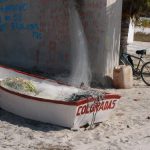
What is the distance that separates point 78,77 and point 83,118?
4.28 meters

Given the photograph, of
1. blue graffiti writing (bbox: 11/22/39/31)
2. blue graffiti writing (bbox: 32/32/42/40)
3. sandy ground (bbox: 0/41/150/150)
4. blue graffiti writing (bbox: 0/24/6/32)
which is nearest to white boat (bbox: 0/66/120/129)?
sandy ground (bbox: 0/41/150/150)

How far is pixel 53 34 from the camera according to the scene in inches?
534

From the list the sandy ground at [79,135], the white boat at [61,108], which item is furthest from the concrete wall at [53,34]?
the white boat at [61,108]

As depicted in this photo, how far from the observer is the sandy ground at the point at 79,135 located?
25.4 feet

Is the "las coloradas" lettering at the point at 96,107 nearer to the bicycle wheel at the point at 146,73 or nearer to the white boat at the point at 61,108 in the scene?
the white boat at the point at 61,108

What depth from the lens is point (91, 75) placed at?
1266 cm

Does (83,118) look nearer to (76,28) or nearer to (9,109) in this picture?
(9,109)

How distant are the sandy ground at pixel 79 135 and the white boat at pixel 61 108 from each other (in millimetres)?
124

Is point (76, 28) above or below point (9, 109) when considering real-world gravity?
above

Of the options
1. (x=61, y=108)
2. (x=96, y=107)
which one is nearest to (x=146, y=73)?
(x=96, y=107)

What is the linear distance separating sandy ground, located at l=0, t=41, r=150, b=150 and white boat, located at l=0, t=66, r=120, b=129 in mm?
124

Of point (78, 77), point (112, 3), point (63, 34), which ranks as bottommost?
point (78, 77)

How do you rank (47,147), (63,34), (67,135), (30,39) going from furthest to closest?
(30,39) → (63,34) → (67,135) → (47,147)

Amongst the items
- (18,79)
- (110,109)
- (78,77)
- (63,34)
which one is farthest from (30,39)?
(110,109)
